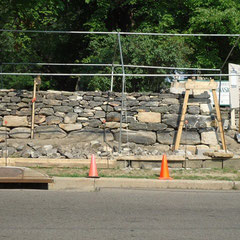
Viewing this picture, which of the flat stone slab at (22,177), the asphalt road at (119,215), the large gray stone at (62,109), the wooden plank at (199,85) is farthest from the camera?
the large gray stone at (62,109)

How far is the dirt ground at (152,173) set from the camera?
9852mm

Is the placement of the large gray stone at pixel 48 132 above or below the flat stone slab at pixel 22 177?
above

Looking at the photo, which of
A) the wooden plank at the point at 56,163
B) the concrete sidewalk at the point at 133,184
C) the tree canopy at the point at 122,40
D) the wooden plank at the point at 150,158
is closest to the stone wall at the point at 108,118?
the wooden plank at the point at 150,158

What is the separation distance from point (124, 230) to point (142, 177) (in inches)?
156

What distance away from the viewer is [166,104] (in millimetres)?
13234

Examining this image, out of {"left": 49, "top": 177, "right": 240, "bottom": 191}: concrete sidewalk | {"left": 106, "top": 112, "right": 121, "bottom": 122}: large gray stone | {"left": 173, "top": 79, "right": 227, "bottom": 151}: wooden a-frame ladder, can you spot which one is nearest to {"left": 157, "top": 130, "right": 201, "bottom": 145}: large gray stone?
{"left": 173, "top": 79, "right": 227, "bottom": 151}: wooden a-frame ladder

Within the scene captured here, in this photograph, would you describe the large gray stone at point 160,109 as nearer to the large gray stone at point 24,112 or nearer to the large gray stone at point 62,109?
the large gray stone at point 62,109

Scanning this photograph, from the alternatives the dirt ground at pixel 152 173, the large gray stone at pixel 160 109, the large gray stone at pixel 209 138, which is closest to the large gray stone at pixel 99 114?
the large gray stone at pixel 160 109

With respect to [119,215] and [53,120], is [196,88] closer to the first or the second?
[53,120]

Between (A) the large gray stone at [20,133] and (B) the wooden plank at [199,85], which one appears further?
(A) the large gray stone at [20,133]

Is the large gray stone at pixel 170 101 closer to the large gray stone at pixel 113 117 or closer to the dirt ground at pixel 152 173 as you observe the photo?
the large gray stone at pixel 113 117

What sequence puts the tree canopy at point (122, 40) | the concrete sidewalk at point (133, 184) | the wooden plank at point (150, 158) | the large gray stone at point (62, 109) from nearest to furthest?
1. the concrete sidewalk at point (133, 184)
2. the wooden plank at point (150, 158)
3. the large gray stone at point (62, 109)
4. the tree canopy at point (122, 40)

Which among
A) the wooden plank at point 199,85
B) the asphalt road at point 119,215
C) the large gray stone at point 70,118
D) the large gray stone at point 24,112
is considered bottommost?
the asphalt road at point 119,215

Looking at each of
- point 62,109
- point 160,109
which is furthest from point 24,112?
point 160,109
